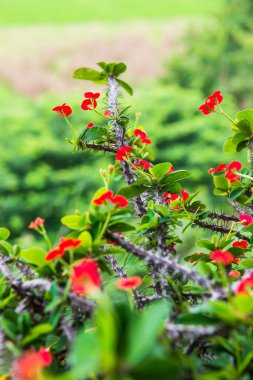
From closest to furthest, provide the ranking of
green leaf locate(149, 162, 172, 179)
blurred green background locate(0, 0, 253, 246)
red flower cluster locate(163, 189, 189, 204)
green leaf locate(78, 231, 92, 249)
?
green leaf locate(78, 231, 92, 249) → green leaf locate(149, 162, 172, 179) → red flower cluster locate(163, 189, 189, 204) → blurred green background locate(0, 0, 253, 246)

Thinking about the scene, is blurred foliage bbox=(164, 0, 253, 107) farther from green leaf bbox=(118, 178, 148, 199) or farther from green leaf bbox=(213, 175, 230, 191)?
green leaf bbox=(118, 178, 148, 199)

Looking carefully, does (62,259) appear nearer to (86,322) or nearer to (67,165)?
(86,322)

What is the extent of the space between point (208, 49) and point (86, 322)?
1095 centimetres

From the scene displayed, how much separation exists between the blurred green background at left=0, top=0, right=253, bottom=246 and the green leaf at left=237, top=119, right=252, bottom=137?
5.55 metres

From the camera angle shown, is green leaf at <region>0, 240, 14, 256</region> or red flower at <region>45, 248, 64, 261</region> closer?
red flower at <region>45, 248, 64, 261</region>

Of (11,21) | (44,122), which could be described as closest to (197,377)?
(44,122)

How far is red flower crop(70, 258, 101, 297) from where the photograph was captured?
0.60m

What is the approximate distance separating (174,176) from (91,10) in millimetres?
18071

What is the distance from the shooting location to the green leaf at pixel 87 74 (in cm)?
98

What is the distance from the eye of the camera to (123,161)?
1.05 metres

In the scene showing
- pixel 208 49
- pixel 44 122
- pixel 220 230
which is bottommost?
pixel 220 230

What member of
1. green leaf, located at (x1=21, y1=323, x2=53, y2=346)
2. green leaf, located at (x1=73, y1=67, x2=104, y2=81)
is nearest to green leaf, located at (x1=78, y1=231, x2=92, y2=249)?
green leaf, located at (x1=21, y1=323, x2=53, y2=346)

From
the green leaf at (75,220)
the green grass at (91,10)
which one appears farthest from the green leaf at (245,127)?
the green grass at (91,10)

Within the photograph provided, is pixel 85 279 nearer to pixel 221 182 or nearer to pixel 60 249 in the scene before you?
pixel 60 249
